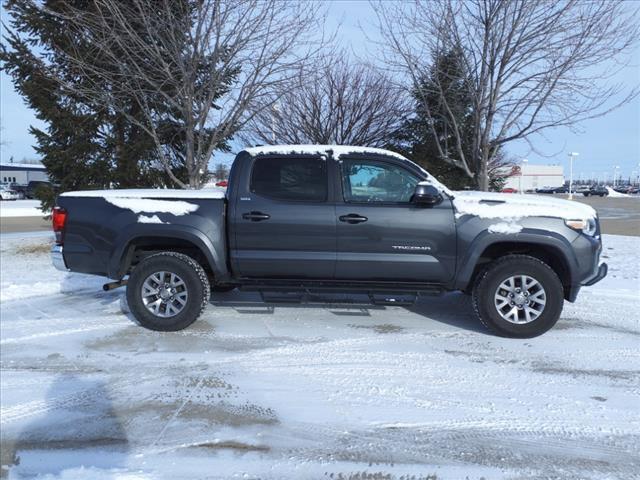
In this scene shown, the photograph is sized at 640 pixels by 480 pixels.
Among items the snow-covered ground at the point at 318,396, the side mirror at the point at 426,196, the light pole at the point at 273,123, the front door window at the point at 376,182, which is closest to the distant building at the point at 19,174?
the light pole at the point at 273,123

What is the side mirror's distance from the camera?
15.9 ft

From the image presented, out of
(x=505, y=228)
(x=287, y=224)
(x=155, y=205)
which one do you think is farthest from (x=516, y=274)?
(x=155, y=205)

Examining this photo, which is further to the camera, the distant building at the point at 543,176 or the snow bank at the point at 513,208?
the distant building at the point at 543,176

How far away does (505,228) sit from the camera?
493cm

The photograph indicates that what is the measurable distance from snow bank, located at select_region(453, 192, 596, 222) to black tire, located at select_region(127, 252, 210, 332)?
2.79m

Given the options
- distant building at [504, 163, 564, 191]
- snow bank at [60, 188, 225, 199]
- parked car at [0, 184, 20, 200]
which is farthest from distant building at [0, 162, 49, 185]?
distant building at [504, 163, 564, 191]

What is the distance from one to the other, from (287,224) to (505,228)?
7.24 feet

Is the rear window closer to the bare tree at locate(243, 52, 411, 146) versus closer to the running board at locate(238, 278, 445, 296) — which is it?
the running board at locate(238, 278, 445, 296)

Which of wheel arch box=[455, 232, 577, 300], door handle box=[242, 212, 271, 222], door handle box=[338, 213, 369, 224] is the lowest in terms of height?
wheel arch box=[455, 232, 577, 300]

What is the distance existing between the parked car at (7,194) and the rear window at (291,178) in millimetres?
42026

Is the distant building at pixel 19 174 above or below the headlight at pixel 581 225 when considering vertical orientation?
above

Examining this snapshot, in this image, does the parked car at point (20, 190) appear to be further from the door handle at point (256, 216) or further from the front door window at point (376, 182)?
the front door window at point (376, 182)

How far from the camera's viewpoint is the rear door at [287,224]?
5105 millimetres

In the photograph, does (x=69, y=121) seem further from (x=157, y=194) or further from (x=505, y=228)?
(x=505, y=228)
